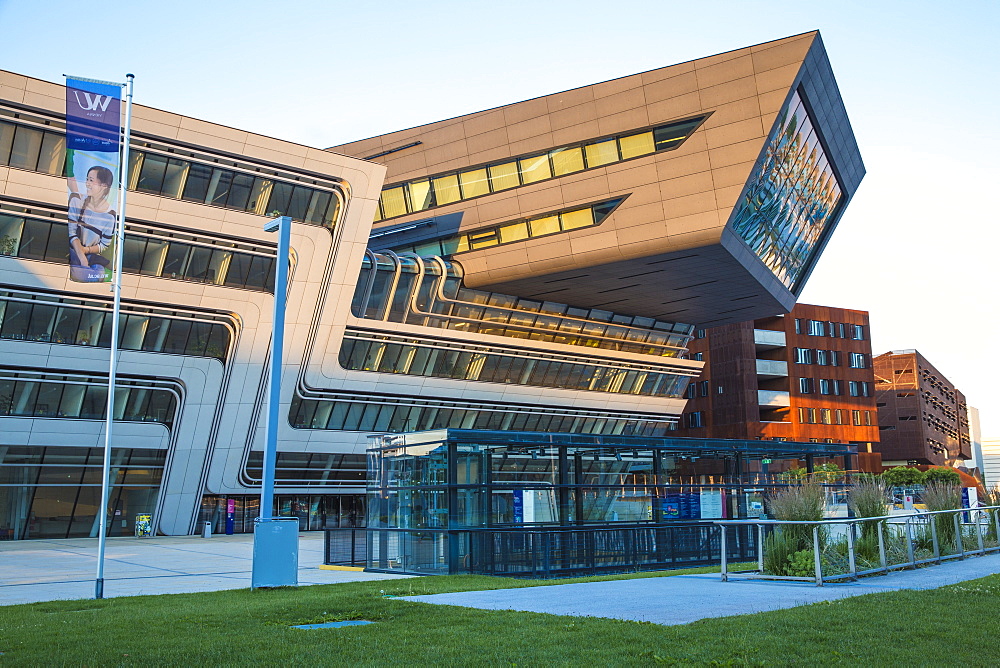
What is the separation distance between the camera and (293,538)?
16688 millimetres

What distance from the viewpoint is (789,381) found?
89250mm

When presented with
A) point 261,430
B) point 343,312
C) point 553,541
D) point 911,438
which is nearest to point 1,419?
point 261,430

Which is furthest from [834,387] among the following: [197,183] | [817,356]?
[197,183]

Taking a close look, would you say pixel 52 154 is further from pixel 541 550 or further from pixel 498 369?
pixel 498 369

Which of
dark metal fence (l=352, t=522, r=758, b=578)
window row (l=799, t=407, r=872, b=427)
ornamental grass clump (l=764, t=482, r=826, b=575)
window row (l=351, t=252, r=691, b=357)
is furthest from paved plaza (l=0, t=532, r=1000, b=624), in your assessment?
window row (l=799, t=407, r=872, b=427)

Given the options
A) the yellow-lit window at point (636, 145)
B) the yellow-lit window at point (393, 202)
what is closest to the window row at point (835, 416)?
the yellow-lit window at point (393, 202)

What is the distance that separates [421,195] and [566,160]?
9519 millimetres

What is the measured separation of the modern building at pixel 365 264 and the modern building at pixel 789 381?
31.9 meters

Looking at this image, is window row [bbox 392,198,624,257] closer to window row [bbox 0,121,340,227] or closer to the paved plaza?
window row [bbox 0,121,340,227]

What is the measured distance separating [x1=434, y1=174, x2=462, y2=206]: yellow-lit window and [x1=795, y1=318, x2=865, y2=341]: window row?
2027 inches

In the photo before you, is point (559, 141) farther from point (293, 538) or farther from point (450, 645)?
point (450, 645)

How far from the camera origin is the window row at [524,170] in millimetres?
42875

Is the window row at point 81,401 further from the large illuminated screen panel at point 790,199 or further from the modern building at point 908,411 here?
the modern building at point 908,411

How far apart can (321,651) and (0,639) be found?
4.19 m
